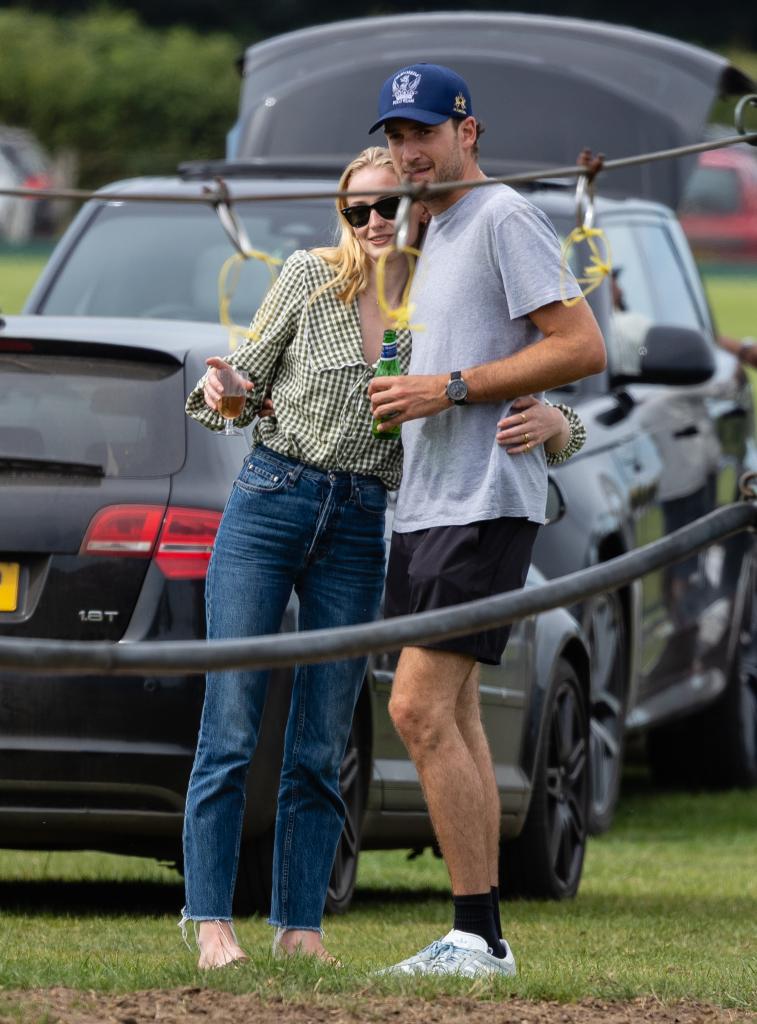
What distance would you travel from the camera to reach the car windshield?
8.78 metres

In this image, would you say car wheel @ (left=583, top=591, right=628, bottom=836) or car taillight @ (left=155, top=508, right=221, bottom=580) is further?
car wheel @ (left=583, top=591, right=628, bottom=836)

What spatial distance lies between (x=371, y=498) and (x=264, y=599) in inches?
13.1

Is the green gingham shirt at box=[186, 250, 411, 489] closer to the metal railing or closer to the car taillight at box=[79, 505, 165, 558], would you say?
the car taillight at box=[79, 505, 165, 558]

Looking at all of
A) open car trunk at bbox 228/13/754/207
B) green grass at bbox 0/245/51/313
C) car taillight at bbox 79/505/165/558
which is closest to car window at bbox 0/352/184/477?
car taillight at bbox 79/505/165/558

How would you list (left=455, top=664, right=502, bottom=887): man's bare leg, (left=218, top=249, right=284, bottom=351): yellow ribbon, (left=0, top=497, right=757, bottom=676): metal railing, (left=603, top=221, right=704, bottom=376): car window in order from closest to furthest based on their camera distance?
(left=0, top=497, right=757, bottom=676): metal railing → (left=218, top=249, right=284, bottom=351): yellow ribbon → (left=455, top=664, right=502, bottom=887): man's bare leg → (left=603, top=221, right=704, bottom=376): car window

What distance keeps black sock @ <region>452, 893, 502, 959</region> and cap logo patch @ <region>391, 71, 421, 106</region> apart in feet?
5.73

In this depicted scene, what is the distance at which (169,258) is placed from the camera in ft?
29.5

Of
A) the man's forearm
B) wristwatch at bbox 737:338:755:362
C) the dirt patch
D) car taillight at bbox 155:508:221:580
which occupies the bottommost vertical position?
the dirt patch

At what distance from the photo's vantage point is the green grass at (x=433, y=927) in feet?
15.9

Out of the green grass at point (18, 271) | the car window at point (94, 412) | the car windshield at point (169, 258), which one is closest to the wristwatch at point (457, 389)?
the car window at point (94, 412)

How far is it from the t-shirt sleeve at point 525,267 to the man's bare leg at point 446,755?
31.0 inches

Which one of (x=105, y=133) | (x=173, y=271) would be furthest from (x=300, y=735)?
(x=105, y=133)

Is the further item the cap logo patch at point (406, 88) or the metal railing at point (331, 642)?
the cap logo patch at point (406, 88)

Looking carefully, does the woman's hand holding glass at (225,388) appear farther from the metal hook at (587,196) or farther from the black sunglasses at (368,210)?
the metal hook at (587,196)
